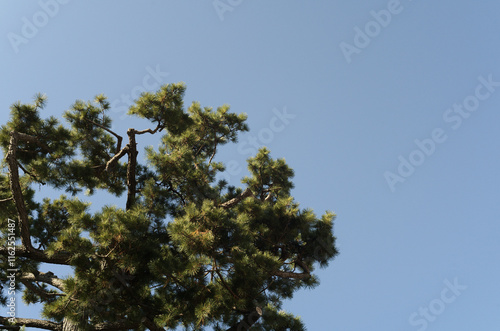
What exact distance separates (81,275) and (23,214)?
119cm

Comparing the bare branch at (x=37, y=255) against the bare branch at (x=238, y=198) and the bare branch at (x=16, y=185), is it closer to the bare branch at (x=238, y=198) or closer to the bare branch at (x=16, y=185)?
the bare branch at (x=16, y=185)

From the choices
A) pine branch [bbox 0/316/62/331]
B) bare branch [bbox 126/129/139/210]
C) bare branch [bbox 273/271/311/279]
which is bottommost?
bare branch [bbox 273/271/311/279]

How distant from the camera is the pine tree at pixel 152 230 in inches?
144

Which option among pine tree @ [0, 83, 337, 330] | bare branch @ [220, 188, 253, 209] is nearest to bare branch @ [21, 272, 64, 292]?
pine tree @ [0, 83, 337, 330]

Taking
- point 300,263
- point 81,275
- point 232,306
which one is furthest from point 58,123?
point 300,263

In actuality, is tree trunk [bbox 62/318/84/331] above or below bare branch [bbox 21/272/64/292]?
below

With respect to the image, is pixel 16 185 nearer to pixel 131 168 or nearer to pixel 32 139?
pixel 32 139

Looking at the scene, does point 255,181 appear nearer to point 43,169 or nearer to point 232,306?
point 232,306

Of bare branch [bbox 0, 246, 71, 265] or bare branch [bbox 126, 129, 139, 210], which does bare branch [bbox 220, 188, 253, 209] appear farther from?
bare branch [bbox 0, 246, 71, 265]

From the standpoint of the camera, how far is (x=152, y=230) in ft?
16.3

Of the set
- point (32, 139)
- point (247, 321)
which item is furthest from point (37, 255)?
point (247, 321)

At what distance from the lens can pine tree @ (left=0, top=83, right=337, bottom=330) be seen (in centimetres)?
367

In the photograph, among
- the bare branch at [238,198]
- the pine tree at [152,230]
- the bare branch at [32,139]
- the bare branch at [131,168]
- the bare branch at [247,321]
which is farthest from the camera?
the bare branch at [238,198]

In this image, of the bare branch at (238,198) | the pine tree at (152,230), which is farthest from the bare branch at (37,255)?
the bare branch at (238,198)
